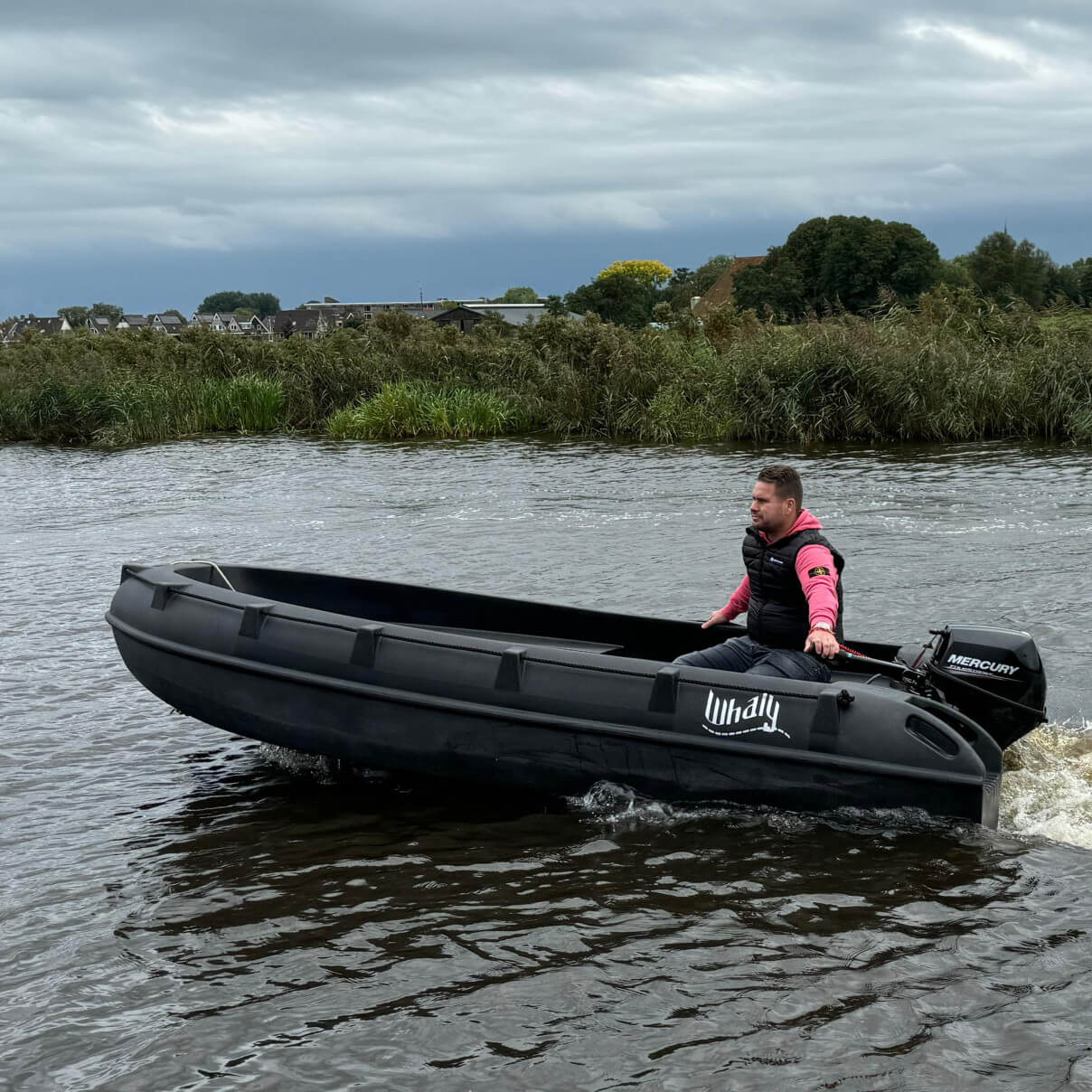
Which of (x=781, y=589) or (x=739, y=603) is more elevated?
(x=781, y=589)

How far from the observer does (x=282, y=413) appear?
28344 mm

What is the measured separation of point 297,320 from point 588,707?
117 metres

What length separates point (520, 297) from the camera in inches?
5408

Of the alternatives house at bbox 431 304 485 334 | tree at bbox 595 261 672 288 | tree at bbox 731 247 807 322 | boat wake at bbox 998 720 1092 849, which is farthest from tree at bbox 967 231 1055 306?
tree at bbox 595 261 672 288

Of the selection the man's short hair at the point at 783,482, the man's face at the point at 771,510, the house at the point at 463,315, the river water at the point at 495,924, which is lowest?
the river water at the point at 495,924

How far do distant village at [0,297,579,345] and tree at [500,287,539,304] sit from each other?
352 inches

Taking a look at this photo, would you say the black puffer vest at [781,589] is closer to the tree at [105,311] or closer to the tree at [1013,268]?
the tree at [1013,268]

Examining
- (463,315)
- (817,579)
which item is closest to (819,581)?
(817,579)

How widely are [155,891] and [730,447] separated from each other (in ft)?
57.1

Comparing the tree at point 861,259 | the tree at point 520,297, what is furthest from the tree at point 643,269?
the tree at point 861,259

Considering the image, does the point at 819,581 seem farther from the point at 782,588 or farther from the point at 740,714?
the point at 740,714

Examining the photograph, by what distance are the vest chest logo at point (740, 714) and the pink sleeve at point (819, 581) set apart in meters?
0.51

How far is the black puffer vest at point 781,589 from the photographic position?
240 inches

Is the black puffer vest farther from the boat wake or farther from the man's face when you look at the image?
the boat wake
